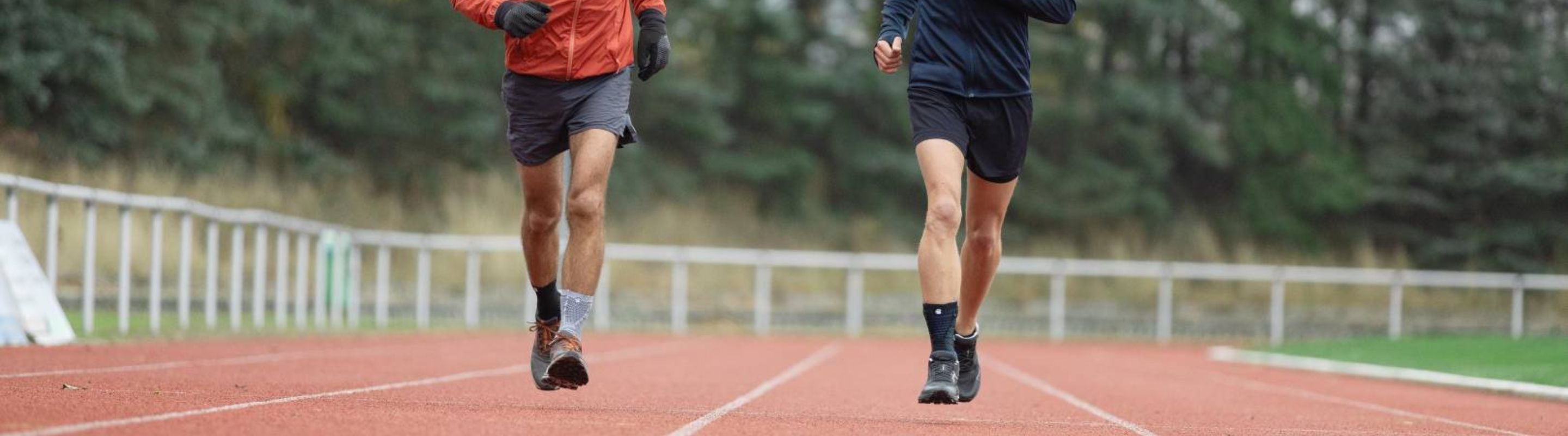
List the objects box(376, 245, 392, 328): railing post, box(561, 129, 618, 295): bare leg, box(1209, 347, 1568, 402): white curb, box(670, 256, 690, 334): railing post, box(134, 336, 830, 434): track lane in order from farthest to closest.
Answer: box(670, 256, 690, 334): railing post
box(376, 245, 392, 328): railing post
box(1209, 347, 1568, 402): white curb
box(561, 129, 618, 295): bare leg
box(134, 336, 830, 434): track lane

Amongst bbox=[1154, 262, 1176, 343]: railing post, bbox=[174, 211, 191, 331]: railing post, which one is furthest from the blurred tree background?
bbox=[174, 211, 191, 331]: railing post

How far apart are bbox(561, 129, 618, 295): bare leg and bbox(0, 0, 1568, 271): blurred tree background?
2602cm

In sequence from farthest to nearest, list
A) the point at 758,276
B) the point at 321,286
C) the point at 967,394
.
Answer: the point at 758,276
the point at 321,286
the point at 967,394

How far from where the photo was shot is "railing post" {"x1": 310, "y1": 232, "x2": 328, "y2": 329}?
60.8ft

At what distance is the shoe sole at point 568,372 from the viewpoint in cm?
672

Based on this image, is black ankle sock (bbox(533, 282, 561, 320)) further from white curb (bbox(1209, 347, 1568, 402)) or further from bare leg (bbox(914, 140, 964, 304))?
white curb (bbox(1209, 347, 1568, 402))

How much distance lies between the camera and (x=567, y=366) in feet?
22.1

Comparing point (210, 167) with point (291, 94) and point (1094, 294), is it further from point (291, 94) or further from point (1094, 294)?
point (1094, 294)

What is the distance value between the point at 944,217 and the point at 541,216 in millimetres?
1639

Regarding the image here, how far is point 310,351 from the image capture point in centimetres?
1249

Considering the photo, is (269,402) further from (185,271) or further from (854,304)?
(854,304)

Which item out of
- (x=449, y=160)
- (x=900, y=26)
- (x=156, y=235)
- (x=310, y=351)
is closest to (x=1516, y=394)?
(x=900, y=26)

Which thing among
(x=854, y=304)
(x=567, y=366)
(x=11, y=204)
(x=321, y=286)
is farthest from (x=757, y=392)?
(x=854, y=304)

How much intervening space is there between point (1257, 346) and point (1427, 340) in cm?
421
